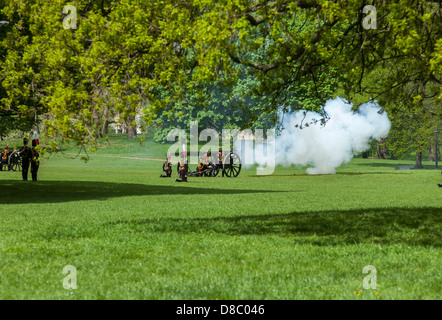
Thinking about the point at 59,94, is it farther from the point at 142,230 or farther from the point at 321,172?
the point at 321,172

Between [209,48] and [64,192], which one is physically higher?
[209,48]

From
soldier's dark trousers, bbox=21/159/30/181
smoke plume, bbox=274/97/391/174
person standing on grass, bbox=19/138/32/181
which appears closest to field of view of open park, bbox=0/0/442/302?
person standing on grass, bbox=19/138/32/181

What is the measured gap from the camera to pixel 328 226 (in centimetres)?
1298

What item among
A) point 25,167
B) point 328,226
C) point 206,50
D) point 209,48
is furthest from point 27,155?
point 209,48

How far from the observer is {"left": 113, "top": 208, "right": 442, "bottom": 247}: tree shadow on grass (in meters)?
11.2

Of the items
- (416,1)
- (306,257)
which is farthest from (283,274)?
(416,1)

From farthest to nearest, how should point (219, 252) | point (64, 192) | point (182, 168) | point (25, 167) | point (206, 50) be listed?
point (182, 168) → point (25, 167) → point (64, 192) → point (206, 50) → point (219, 252)

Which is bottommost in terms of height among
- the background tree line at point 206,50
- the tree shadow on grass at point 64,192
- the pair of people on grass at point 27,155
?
the tree shadow on grass at point 64,192

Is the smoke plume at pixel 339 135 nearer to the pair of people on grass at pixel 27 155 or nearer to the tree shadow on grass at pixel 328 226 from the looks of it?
the pair of people on grass at pixel 27 155

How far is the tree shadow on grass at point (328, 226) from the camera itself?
11.2 metres

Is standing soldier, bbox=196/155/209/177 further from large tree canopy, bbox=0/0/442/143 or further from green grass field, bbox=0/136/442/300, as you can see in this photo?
large tree canopy, bbox=0/0/442/143

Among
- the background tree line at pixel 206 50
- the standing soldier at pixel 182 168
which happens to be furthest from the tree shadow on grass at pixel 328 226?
the standing soldier at pixel 182 168

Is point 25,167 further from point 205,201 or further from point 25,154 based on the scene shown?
point 205,201

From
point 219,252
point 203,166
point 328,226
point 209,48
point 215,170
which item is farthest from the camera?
point 215,170
